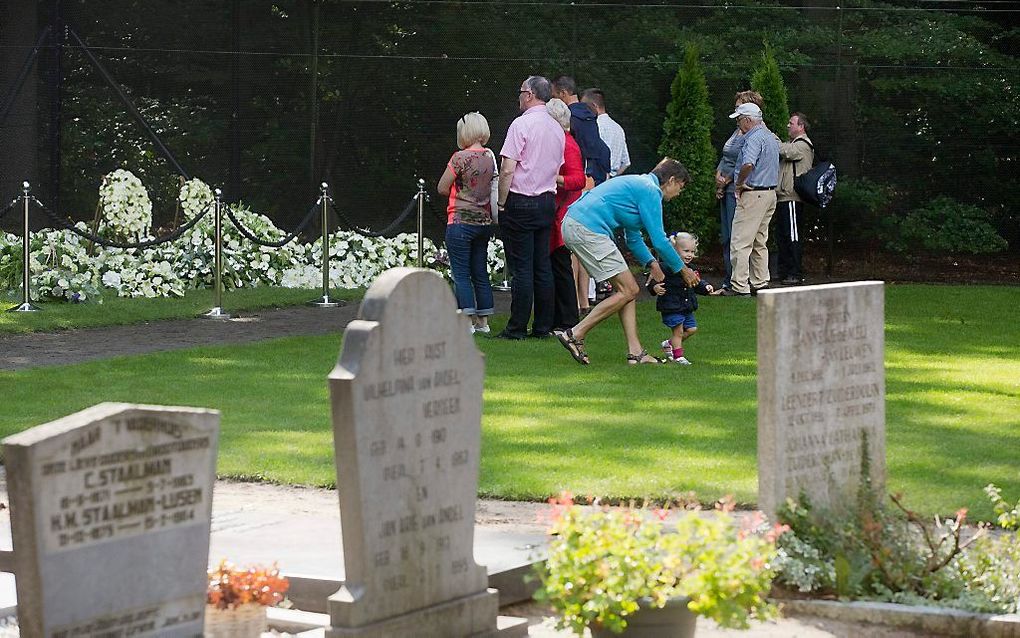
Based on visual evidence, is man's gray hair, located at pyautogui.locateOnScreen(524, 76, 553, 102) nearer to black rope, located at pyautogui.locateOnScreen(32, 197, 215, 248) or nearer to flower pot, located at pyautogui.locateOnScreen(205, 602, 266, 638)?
black rope, located at pyautogui.locateOnScreen(32, 197, 215, 248)

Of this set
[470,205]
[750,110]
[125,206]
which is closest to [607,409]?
[470,205]

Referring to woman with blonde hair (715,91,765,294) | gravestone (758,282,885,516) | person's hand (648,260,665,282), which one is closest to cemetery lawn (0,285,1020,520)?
person's hand (648,260,665,282)

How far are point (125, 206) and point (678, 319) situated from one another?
814cm

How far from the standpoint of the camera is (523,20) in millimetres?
21750

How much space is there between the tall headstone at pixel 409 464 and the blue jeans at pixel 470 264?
808 cm

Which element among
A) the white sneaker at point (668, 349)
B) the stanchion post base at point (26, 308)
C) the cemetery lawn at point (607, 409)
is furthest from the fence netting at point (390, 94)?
the white sneaker at point (668, 349)

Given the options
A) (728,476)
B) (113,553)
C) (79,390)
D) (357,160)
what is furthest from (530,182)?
(113,553)

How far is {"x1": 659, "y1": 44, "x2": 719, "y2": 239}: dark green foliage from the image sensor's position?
68.0ft

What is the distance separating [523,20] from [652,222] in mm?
10426

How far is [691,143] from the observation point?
68.2ft

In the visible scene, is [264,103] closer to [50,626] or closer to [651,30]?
[651,30]

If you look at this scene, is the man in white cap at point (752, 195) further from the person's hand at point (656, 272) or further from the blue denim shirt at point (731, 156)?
the person's hand at point (656, 272)

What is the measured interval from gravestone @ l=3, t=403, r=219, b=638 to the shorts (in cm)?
773

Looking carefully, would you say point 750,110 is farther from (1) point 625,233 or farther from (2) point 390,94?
(1) point 625,233
